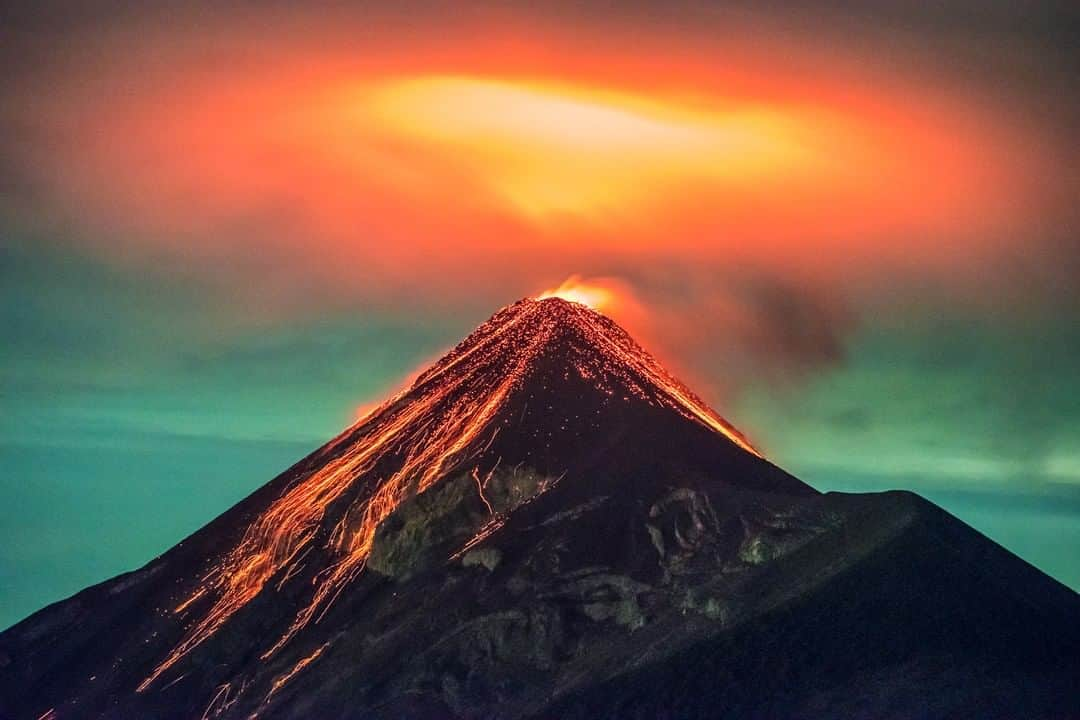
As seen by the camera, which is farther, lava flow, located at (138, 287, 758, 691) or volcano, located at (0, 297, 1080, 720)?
lava flow, located at (138, 287, 758, 691)

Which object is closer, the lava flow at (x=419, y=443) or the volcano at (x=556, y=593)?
the volcano at (x=556, y=593)

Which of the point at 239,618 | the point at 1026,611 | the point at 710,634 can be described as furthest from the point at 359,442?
the point at 1026,611

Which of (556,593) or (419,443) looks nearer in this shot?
(556,593)

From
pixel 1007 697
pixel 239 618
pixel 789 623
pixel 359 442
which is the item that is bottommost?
pixel 1007 697

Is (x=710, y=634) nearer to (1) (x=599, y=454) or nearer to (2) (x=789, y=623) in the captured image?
(2) (x=789, y=623)
